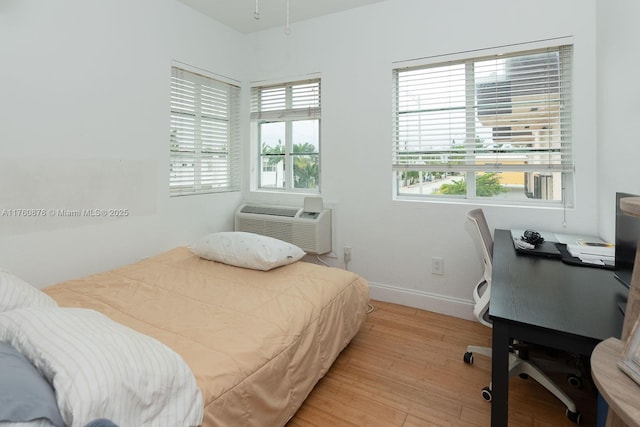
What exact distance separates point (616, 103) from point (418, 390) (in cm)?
206

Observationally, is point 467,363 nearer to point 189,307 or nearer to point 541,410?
point 541,410

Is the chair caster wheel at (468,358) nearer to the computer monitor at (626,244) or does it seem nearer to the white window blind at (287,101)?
the computer monitor at (626,244)

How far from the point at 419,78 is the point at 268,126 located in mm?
1726

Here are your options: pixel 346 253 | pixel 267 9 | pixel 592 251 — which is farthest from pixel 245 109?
pixel 592 251

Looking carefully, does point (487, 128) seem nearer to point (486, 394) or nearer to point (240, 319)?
point (486, 394)

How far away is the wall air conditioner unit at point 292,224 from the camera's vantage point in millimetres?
3129

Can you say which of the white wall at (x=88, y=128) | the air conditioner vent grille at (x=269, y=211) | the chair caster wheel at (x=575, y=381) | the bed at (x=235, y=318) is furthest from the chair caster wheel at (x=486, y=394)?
the white wall at (x=88, y=128)

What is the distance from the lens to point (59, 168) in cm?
217

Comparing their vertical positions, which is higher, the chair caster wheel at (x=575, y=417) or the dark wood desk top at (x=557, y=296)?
the dark wood desk top at (x=557, y=296)

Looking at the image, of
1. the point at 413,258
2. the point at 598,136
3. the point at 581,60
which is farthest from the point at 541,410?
the point at 581,60

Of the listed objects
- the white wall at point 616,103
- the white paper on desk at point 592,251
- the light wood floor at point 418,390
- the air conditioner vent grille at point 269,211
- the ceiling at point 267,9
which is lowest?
the light wood floor at point 418,390

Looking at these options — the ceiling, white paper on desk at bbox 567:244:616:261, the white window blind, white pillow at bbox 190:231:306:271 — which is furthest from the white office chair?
the ceiling

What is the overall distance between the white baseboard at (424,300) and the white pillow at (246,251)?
1000 millimetres

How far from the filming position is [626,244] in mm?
1442
